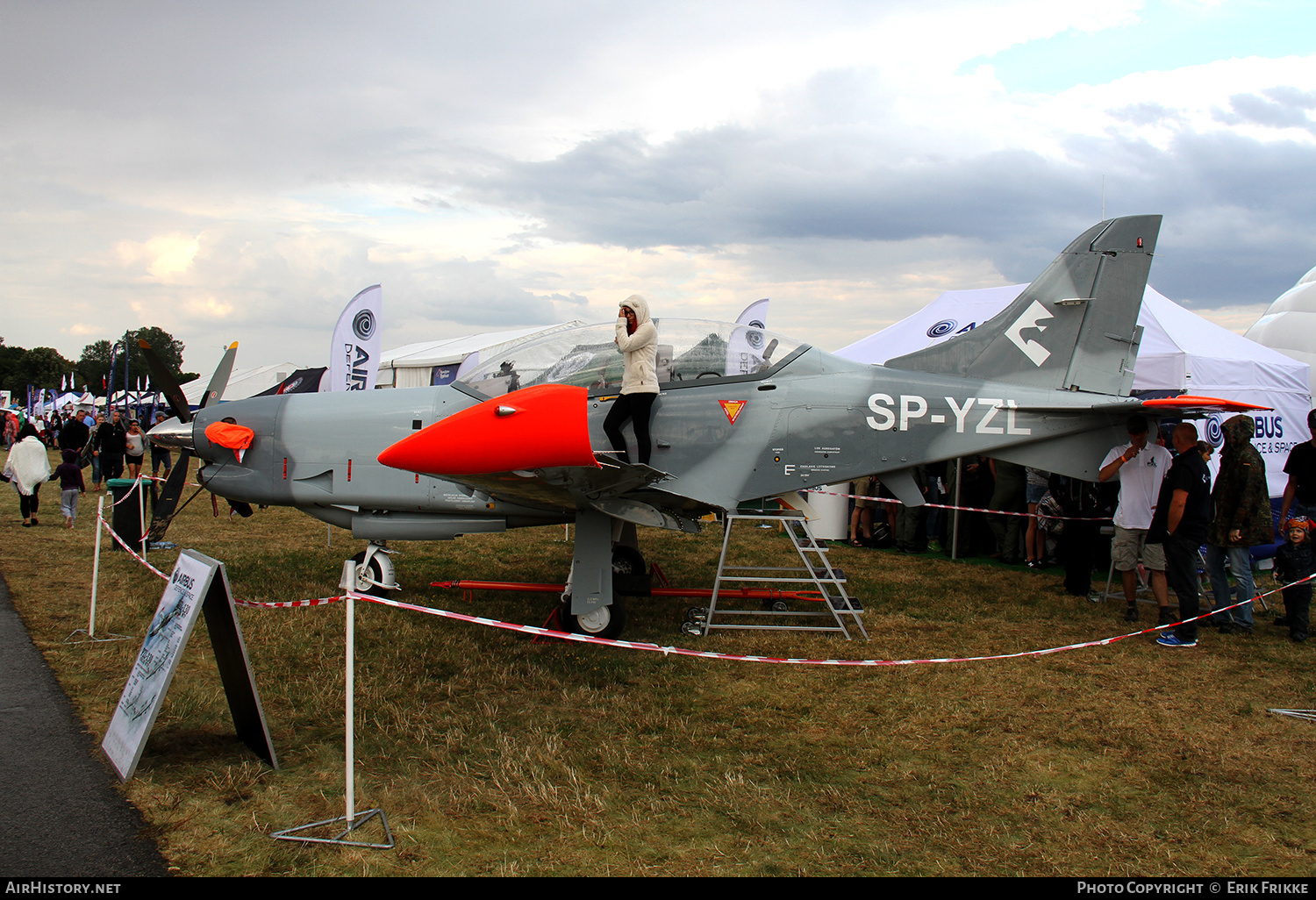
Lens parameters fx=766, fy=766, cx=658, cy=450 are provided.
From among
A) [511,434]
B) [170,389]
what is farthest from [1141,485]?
[170,389]

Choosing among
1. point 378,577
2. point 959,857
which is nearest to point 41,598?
point 378,577

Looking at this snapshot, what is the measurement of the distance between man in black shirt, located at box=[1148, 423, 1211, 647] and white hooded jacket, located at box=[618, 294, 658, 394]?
4356 millimetres

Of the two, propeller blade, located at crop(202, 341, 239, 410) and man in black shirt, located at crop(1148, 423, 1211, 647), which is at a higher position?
propeller blade, located at crop(202, 341, 239, 410)

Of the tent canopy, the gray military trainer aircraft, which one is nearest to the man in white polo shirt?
the gray military trainer aircraft

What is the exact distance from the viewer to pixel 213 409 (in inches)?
281

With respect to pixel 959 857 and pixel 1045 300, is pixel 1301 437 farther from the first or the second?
pixel 959 857

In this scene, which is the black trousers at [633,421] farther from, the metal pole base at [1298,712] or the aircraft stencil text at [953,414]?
the metal pole base at [1298,712]

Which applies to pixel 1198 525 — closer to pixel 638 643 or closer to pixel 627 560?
pixel 638 643

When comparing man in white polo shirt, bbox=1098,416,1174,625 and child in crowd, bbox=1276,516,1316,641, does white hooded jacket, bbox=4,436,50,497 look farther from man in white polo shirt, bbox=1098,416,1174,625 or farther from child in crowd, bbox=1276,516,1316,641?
child in crowd, bbox=1276,516,1316,641

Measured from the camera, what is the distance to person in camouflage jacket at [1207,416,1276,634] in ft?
21.4

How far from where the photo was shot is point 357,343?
1606 cm

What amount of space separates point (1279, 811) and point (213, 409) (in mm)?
8163

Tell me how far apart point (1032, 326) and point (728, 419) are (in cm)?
302

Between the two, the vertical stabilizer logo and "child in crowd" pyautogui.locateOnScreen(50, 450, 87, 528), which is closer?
the vertical stabilizer logo
